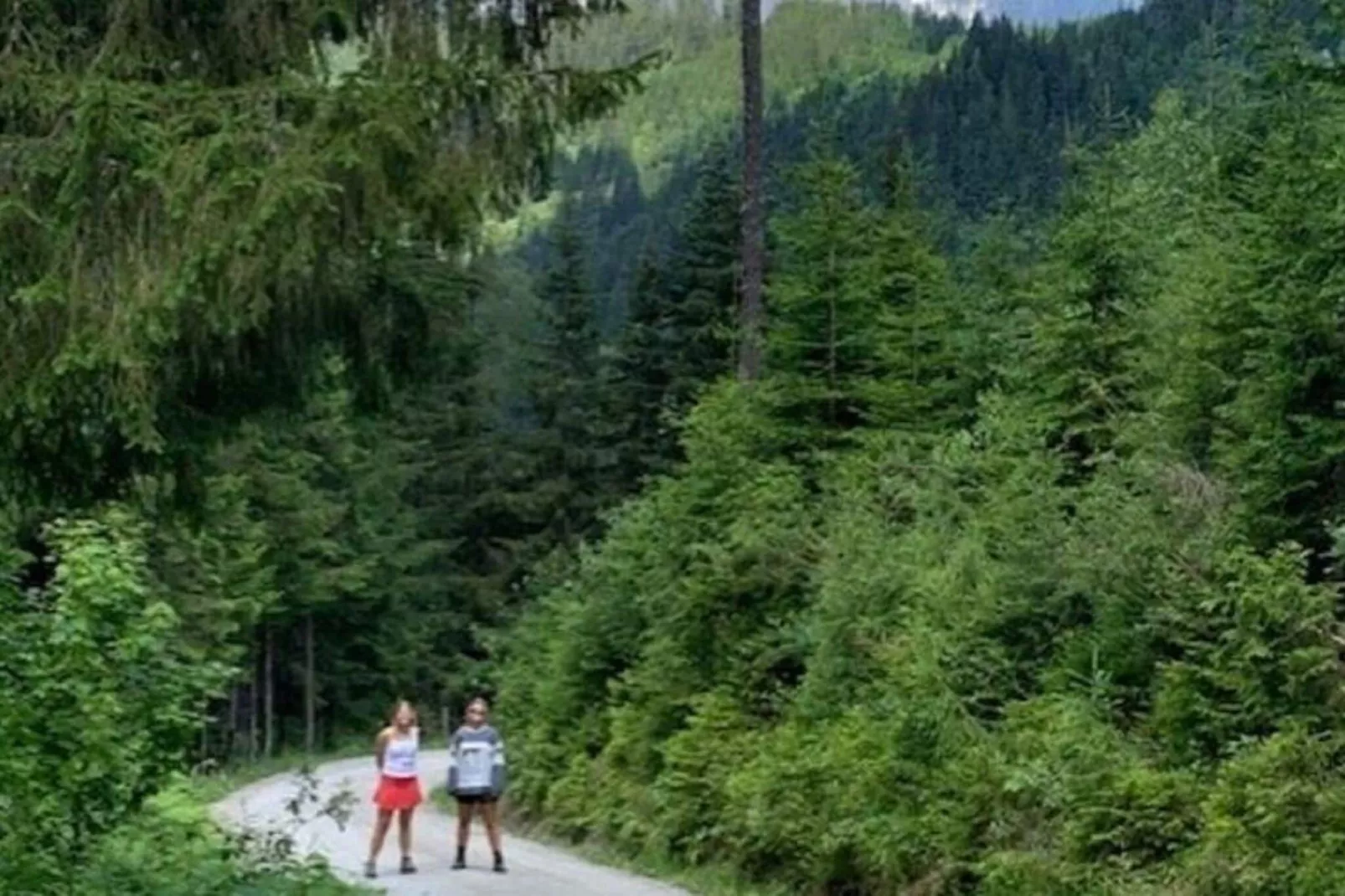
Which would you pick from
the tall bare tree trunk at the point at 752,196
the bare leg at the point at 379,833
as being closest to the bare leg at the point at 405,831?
the bare leg at the point at 379,833

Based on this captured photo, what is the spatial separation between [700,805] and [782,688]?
134cm

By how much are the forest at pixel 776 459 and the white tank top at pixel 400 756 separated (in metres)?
2.49

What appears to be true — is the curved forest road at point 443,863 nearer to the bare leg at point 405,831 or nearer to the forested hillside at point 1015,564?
the bare leg at point 405,831

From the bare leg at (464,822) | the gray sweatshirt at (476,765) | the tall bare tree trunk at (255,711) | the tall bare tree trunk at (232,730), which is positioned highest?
the gray sweatshirt at (476,765)

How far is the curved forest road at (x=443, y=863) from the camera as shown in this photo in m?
15.8

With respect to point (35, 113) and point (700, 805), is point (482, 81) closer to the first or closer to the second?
point (35, 113)

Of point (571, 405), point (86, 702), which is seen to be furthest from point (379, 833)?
point (571, 405)

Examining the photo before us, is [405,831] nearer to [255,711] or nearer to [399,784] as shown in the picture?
[399,784]

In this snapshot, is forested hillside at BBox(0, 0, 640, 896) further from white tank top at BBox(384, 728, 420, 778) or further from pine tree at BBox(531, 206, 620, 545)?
pine tree at BBox(531, 206, 620, 545)

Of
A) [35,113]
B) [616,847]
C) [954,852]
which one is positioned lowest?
[616,847]

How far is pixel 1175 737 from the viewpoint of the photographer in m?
11.5

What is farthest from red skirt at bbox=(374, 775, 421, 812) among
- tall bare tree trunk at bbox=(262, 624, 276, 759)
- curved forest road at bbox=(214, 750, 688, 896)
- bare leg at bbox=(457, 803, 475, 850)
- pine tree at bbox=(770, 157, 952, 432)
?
tall bare tree trunk at bbox=(262, 624, 276, 759)

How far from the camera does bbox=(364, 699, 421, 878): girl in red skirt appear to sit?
1766cm

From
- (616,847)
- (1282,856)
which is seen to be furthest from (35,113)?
(616,847)
